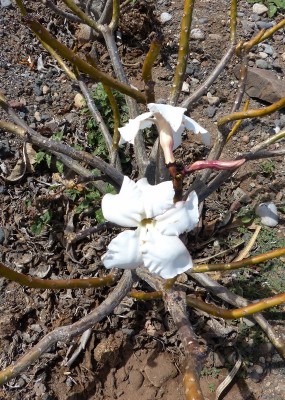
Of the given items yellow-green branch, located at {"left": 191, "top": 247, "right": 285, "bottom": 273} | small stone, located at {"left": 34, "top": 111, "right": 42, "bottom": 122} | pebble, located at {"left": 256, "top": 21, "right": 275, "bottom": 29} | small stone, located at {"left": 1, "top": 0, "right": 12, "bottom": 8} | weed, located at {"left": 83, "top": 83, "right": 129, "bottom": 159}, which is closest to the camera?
yellow-green branch, located at {"left": 191, "top": 247, "right": 285, "bottom": 273}

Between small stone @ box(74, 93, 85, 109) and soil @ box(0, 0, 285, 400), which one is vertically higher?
small stone @ box(74, 93, 85, 109)

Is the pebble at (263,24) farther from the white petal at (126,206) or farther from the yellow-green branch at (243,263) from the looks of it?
the white petal at (126,206)

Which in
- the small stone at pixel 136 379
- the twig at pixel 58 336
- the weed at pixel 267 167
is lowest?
the small stone at pixel 136 379

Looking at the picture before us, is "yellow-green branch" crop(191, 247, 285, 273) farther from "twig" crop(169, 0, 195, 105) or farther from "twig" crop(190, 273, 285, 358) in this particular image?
"twig" crop(169, 0, 195, 105)

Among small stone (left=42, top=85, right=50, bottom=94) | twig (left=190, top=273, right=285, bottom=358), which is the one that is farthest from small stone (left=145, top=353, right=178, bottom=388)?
small stone (left=42, top=85, right=50, bottom=94)

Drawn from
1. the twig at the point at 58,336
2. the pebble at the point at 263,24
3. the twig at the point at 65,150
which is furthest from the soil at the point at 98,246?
the twig at the point at 58,336

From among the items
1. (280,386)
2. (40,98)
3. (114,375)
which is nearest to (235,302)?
(280,386)

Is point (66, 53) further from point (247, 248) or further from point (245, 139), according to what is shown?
point (245, 139)
